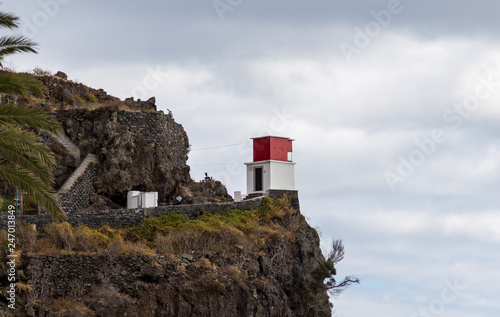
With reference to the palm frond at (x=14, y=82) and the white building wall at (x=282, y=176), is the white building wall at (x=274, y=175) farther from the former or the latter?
the palm frond at (x=14, y=82)

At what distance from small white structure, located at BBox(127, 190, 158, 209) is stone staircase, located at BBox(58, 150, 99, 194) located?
2.54 metres

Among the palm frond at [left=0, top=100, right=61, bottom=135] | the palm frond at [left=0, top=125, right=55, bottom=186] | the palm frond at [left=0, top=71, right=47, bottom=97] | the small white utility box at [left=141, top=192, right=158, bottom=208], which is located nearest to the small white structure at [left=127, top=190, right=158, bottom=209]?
the small white utility box at [left=141, top=192, right=158, bottom=208]

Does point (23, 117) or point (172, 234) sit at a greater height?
point (23, 117)

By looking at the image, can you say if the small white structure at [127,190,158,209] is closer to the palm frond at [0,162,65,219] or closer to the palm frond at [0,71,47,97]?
the palm frond at [0,162,65,219]

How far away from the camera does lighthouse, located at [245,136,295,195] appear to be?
146 feet

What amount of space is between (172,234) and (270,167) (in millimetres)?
7490

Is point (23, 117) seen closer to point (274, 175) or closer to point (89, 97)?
point (274, 175)

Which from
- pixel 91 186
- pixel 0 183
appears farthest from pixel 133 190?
pixel 0 183

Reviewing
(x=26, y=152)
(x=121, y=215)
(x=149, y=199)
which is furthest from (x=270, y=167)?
(x=26, y=152)

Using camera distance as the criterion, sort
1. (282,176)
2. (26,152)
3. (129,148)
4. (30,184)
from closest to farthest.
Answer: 1. (30,184)
2. (26,152)
3. (129,148)
4. (282,176)

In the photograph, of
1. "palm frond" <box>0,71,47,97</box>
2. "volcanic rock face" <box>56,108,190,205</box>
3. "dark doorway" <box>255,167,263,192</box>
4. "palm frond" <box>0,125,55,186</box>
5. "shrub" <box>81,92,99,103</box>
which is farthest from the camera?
"shrub" <box>81,92,99,103</box>

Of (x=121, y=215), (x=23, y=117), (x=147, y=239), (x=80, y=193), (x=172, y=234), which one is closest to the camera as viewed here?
(x=23, y=117)

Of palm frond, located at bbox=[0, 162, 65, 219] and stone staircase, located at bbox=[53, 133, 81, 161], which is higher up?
stone staircase, located at bbox=[53, 133, 81, 161]

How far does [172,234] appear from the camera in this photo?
127ft
